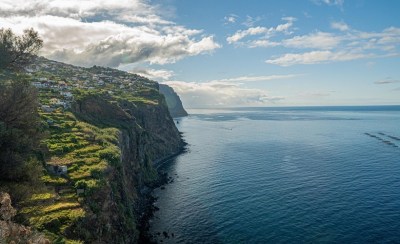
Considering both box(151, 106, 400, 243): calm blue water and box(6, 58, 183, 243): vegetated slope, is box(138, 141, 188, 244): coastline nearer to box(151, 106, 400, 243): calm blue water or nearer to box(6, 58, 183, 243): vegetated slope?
box(6, 58, 183, 243): vegetated slope

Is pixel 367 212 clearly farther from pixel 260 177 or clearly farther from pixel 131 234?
pixel 131 234

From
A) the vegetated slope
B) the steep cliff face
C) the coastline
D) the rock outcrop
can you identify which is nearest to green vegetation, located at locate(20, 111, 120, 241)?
the vegetated slope

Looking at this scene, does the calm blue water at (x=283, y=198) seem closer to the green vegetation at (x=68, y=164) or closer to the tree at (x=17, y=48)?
the green vegetation at (x=68, y=164)

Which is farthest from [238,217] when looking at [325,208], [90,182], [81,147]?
[81,147]

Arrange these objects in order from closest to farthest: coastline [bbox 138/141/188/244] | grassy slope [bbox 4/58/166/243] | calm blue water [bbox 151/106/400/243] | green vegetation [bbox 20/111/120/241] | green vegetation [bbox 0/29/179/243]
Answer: green vegetation [bbox 0/29/179/243] < grassy slope [bbox 4/58/166/243] < green vegetation [bbox 20/111/120/241] < calm blue water [bbox 151/106/400/243] < coastline [bbox 138/141/188/244]

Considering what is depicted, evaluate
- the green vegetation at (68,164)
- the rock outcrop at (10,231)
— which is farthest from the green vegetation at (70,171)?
the rock outcrop at (10,231)

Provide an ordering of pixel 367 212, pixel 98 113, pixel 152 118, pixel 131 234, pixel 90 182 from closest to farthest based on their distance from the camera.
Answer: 1. pixel 90 182
2. pixel 131 234
3. pixel 367 212
4. pixel 98 113
5. pixel 152 118
